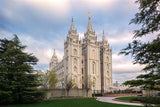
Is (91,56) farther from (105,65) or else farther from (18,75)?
(18,75)

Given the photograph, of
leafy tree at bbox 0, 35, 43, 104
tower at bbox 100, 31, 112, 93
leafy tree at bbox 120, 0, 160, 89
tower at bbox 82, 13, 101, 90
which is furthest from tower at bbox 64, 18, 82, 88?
→ leafy tree at bbox 120, 0, 160, 89

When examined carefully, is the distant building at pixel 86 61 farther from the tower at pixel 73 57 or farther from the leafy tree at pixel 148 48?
the leafy tree at pixel 148 48

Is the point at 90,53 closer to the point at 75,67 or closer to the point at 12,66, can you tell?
the point at 75,67

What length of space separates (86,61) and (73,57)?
739cm

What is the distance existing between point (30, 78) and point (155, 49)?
18026mm

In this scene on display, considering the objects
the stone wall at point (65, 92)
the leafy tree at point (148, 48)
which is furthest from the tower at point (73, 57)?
the leafy tree at point (148, 48)

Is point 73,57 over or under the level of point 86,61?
over

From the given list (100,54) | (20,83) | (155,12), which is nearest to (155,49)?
(155,12)

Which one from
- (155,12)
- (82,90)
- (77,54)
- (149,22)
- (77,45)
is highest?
(77,45)

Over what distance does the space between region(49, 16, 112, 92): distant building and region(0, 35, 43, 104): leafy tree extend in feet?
123

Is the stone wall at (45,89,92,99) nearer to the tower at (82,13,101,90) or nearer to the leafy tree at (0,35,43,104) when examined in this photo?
the leafy tree at (0,35,43,104)

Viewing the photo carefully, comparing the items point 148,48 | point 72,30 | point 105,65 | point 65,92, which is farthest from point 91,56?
point 148,48

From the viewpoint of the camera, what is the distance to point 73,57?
6088cm

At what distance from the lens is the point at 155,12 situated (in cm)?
597
